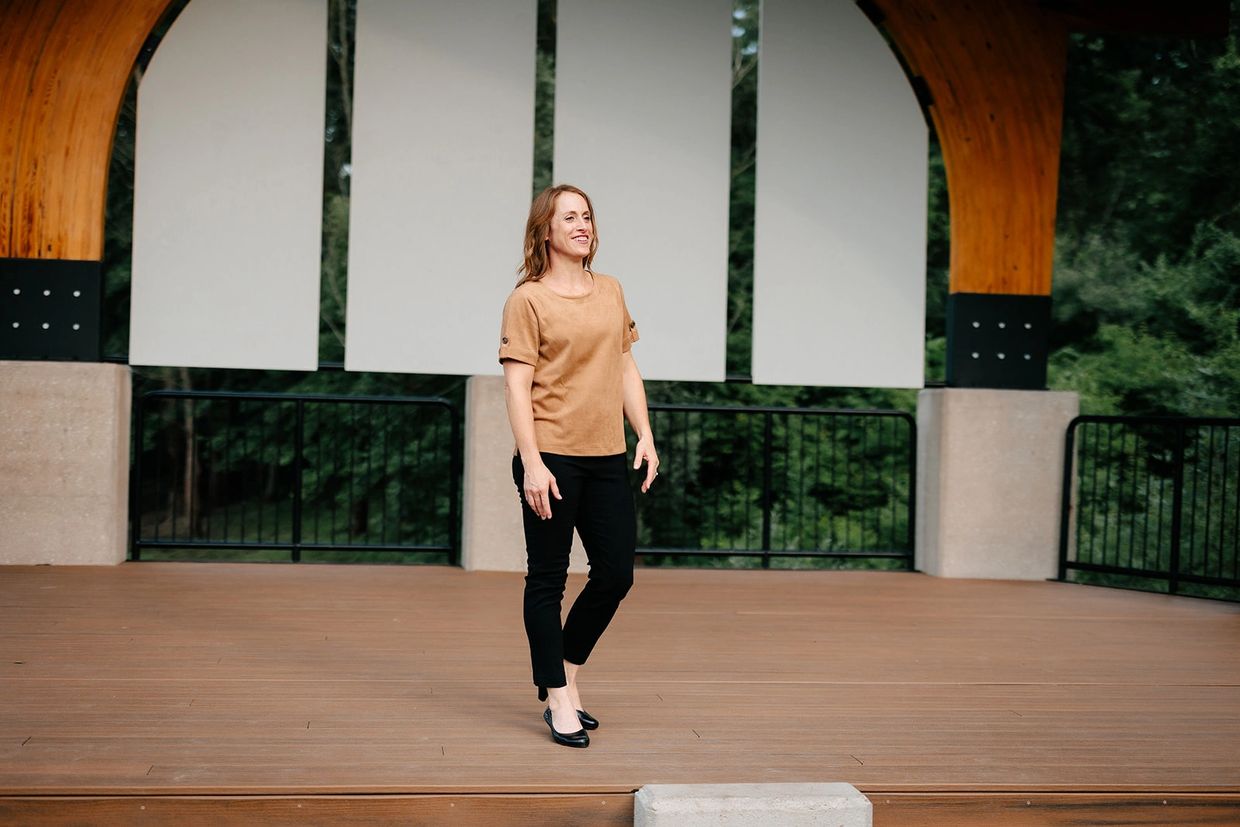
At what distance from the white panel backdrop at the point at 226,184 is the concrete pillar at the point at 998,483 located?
374 centimetres

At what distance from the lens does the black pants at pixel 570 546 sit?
3.41 meters

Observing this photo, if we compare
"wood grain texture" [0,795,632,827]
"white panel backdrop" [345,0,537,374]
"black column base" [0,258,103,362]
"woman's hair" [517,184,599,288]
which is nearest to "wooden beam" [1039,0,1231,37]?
"white panel backdrop" [345,0,537,374]

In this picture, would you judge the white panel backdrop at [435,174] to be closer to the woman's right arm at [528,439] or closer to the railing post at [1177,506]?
the railing post at [1177,506]

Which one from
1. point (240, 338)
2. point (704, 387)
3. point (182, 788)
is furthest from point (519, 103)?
point (704, 387)

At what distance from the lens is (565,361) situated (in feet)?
11.1

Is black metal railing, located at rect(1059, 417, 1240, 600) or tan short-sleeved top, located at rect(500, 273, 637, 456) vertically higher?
tan short-sleeved top, located at rect(500, 273, 637, 456)

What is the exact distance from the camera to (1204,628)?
5824mm

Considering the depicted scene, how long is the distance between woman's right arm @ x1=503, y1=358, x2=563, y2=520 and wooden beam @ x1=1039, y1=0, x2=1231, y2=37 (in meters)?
5.27

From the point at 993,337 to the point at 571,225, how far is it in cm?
467

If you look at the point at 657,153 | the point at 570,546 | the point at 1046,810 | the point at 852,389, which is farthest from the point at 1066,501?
the point at 852,389

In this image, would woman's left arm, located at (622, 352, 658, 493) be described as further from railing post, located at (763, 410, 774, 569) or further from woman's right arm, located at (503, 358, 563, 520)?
railing post, located at (763, 410, 774, 569)

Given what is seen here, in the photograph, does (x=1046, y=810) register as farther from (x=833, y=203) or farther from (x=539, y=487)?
(x=833, y=203)

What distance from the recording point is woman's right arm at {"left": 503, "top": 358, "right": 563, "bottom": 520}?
3270mm

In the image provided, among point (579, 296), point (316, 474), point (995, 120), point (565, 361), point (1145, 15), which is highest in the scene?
point (1145, 15)
